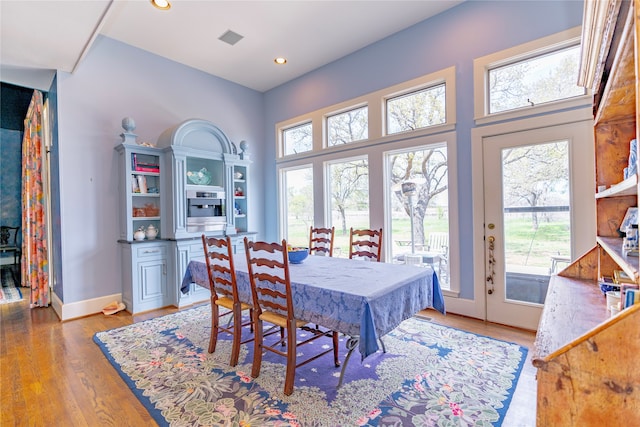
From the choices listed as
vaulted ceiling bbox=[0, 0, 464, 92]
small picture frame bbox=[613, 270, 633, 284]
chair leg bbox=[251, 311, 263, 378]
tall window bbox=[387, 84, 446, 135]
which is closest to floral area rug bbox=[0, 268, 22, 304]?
vaulted ceiling bbox=[0, 0, 464, 92]

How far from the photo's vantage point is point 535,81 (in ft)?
9.79

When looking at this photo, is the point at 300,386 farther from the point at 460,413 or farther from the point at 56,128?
the point at 56,128

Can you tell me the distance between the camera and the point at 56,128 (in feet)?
12.0

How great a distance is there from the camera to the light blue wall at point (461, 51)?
2.90m

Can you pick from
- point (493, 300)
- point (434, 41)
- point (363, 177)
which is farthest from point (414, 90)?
point (493, 300)

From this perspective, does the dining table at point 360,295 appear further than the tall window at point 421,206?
No

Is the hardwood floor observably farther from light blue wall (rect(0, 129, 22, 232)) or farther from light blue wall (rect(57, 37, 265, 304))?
light blue wall (rect(0, 129, 22, 232))

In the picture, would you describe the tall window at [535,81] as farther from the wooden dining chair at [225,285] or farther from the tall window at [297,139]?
the wooden dining chair at [225,285]

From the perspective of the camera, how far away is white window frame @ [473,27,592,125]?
8.87 ft

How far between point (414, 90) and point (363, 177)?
1.29 m

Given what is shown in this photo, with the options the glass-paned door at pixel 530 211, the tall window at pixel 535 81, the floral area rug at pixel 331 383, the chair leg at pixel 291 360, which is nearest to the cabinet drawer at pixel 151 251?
the floral area rug at pixel 331 383

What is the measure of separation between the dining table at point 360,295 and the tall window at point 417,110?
6.83 feet

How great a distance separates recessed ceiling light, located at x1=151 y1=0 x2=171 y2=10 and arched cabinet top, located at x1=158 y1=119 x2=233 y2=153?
4.28 feet

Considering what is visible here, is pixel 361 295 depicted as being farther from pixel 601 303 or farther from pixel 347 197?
pixel 347 197
